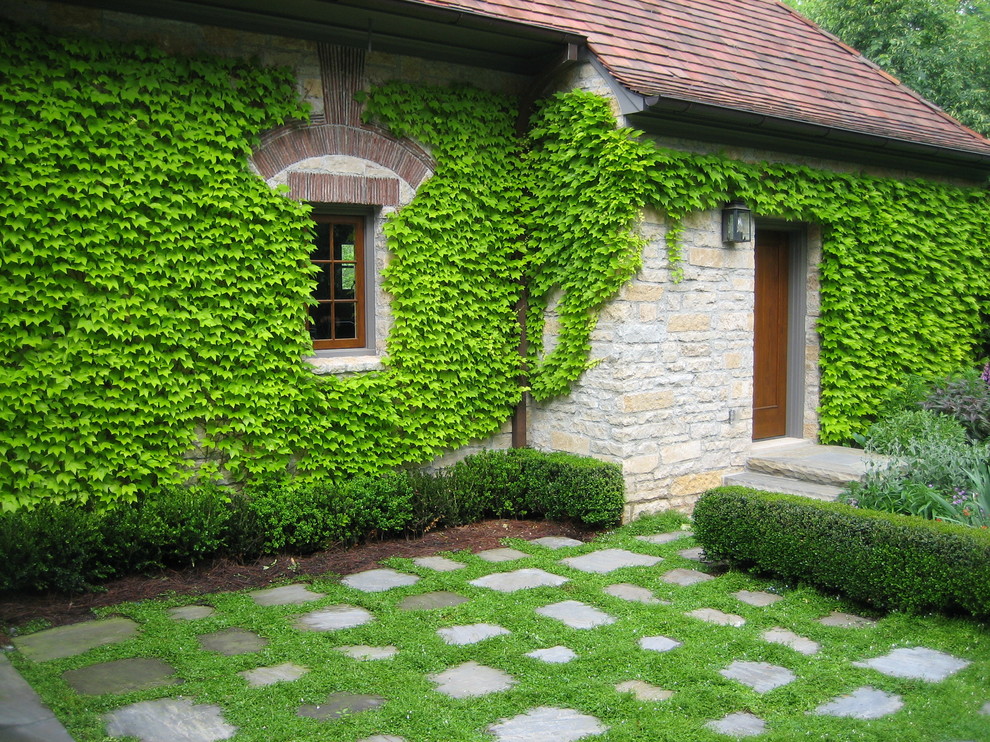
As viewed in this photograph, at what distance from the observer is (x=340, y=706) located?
13.1 feet

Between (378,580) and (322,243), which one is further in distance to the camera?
(322,243)

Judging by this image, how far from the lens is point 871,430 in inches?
325

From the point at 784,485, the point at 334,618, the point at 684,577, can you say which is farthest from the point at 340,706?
the point at 784,485

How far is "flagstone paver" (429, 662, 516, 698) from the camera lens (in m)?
4.16

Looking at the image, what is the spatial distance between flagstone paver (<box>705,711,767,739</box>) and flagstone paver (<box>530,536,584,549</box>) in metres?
2.96

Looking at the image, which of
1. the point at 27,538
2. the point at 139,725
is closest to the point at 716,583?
the point at 139,725

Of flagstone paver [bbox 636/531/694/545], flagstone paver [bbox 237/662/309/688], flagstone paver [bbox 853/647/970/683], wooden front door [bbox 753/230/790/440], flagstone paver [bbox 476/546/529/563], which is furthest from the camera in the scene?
wooden front door [bbox 753/230/790/440]

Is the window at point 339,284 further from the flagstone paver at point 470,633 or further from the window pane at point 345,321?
the flagstone paver at point 470,633

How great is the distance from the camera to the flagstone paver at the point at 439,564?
627 centimetres

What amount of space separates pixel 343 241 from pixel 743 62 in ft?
15.9

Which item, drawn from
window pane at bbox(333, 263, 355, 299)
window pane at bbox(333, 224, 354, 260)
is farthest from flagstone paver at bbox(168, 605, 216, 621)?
window pane at bbox(333, 224, 354, 260)

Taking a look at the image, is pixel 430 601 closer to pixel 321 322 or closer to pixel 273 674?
pixel 273 674

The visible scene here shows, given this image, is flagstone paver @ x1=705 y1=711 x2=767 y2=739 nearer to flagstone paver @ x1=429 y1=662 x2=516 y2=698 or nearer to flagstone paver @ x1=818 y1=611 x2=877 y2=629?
flagstone paver @ x1=429 y1=662 x2=516 y2=698

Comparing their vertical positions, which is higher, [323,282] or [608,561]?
[323,282]
